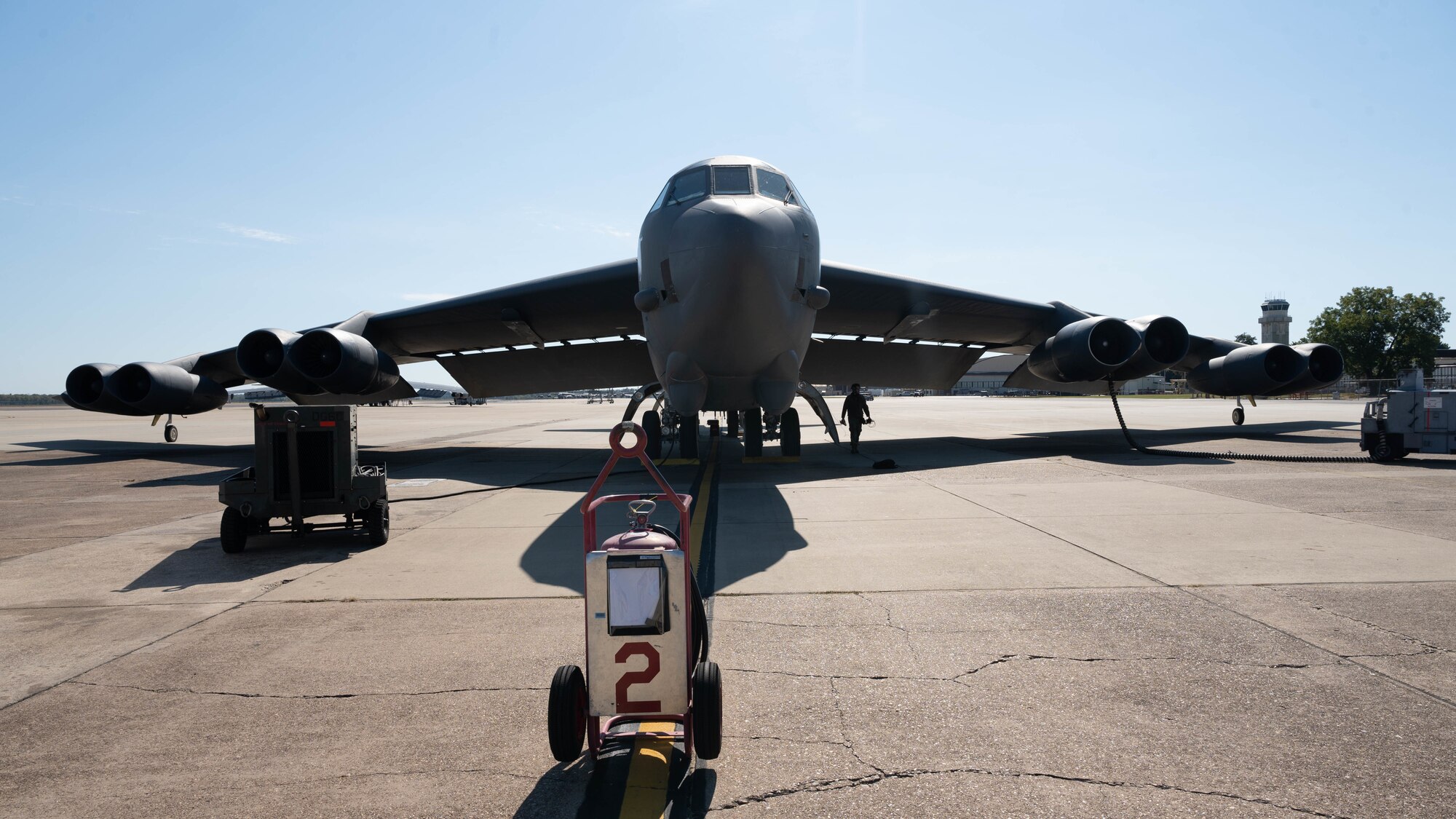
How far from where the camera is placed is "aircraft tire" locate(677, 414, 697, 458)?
1379 centimetres

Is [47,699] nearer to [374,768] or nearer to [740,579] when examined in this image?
[374,768]

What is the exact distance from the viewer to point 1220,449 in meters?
15.7

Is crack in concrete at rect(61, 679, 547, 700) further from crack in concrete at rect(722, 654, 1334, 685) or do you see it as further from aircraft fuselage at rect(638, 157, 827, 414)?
aircraft fuselage at rect(638, 157, 827, 414)

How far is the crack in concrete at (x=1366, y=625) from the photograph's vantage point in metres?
3.88

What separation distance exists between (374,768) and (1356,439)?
21683 mm

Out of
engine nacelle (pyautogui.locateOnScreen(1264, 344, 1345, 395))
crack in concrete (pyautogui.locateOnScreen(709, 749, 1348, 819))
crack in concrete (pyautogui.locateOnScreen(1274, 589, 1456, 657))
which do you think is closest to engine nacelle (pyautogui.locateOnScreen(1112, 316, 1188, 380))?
engine nacelle (pyautogui.locateOnScreen(1264, 344, 1345, 395))

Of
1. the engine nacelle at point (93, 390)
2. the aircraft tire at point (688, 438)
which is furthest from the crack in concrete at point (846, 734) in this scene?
the engine nacelle at point (93, 390)

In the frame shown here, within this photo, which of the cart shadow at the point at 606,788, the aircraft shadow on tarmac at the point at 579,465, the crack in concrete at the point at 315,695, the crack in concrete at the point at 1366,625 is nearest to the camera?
the cart shadow at the point at 606,788

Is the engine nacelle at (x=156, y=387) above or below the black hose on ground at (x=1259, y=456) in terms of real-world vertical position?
above

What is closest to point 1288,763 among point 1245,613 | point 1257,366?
point 1245,613

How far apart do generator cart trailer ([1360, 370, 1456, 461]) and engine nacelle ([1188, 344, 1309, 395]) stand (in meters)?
4.31

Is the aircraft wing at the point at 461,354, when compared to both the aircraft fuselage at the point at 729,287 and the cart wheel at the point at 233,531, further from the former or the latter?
the cart wheel at the point at 233,531

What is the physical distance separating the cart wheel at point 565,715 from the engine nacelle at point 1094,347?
560 inches

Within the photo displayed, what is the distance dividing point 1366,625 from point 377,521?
7.00m
